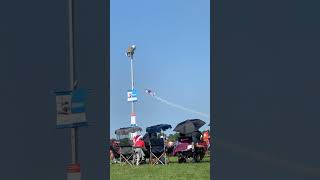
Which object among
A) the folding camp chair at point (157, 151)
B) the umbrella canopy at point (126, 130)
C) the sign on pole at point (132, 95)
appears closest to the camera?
the folding camp chair at point (157, 151)

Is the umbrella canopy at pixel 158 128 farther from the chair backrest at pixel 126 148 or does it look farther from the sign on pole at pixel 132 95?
the sign on pole at pixel 132 95

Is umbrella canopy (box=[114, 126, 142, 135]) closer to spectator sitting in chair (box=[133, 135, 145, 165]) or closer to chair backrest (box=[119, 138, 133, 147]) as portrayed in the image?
chair backrest (box=[119, 138, 133, 147])

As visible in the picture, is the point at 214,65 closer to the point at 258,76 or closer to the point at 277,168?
the point at 258,76
